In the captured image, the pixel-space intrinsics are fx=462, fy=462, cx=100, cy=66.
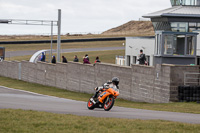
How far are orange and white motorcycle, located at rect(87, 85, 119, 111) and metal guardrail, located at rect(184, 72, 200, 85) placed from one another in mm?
7784

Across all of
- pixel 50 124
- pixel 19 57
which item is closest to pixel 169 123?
pixel 50 124

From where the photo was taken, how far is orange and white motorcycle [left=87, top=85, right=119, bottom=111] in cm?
1558

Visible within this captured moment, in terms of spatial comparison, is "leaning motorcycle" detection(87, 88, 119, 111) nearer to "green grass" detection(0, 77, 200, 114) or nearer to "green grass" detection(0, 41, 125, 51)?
"green grass" detection(0, 77, 200, 114)

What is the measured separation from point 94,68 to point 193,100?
41.9ft

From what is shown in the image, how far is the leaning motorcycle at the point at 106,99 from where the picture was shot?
51.1 feet

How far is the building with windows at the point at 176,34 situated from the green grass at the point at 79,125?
22.3 metres

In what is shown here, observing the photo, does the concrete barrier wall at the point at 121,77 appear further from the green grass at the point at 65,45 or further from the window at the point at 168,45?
the green grass at the point at 65,45

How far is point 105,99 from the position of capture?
16156 millimetres

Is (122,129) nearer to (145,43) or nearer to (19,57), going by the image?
(145,43)

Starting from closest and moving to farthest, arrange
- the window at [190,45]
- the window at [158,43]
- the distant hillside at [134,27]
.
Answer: the window at [190,45] < the window at [158,43] < the distant hillside at [134,27]

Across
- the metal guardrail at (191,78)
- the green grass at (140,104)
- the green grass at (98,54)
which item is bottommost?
the green grass at (140,104)

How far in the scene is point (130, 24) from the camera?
15938 centimetres

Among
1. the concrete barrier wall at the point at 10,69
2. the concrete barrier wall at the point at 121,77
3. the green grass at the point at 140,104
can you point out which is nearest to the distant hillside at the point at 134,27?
the concrete barrier wall at the point at 10,69

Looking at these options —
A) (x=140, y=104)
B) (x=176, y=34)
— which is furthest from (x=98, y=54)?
(x=140, y=104)
